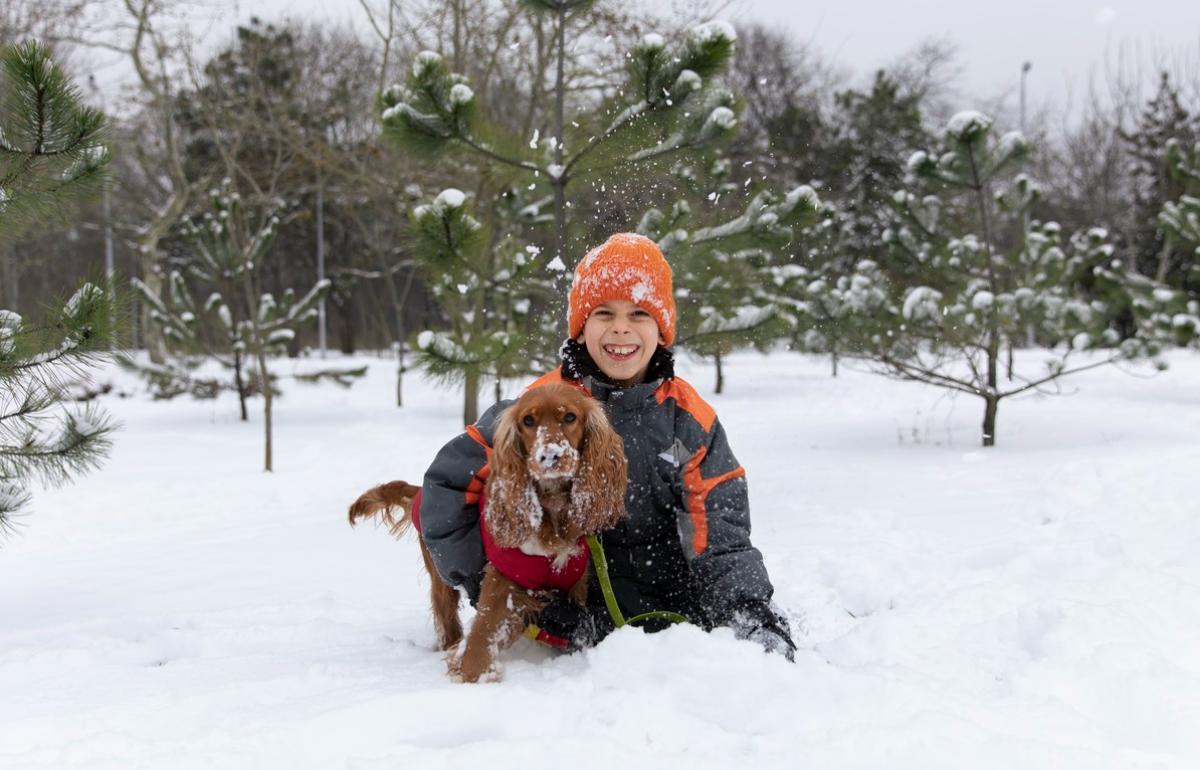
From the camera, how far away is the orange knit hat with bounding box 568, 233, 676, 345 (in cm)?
272

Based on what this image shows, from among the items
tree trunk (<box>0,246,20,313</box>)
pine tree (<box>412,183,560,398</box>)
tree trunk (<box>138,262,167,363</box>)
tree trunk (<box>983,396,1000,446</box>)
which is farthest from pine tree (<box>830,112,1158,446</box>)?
tree trunk (<box>0,246,20,313</box>)

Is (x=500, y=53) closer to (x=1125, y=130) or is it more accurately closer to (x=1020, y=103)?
(x=1125, y=130)

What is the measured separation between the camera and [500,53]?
11.0 metres

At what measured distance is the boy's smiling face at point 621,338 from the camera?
2.70m

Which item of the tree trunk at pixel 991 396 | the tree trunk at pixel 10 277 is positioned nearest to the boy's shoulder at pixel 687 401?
the tree trunk at pixel 991 396

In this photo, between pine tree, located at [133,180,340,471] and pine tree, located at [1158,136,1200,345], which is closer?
pine tree, located at [1158,136,1200,345]

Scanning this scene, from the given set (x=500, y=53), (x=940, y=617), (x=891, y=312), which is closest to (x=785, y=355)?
(x=500, y=53)

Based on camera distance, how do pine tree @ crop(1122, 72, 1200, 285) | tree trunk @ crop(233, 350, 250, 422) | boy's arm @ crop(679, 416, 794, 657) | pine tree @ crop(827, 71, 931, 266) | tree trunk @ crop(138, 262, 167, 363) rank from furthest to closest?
pine tree @ crop(827, 71, 931, 266) → pine tree @ crop(1122, 72, 1200, 285) → tree trunk @ crop(138, 262, 167, 363) → tree trunk @ crop(233, 350, 250, 422) → boy's arm @ crop(679, 416, 794, 657)

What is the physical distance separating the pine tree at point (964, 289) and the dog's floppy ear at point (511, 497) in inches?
222

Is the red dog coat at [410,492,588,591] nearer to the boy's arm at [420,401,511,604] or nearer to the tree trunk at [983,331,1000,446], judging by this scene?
the boy's arm at [420,401,511,604]

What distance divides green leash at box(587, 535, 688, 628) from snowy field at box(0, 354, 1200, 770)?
196 mm

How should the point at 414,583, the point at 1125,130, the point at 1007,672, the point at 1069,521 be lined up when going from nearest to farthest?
the point at 1007,672, the point at 414,583, the point at 1069,521, the point at 1125,130

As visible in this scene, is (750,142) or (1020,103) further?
(1020,103)

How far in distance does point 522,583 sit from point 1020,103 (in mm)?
33793
